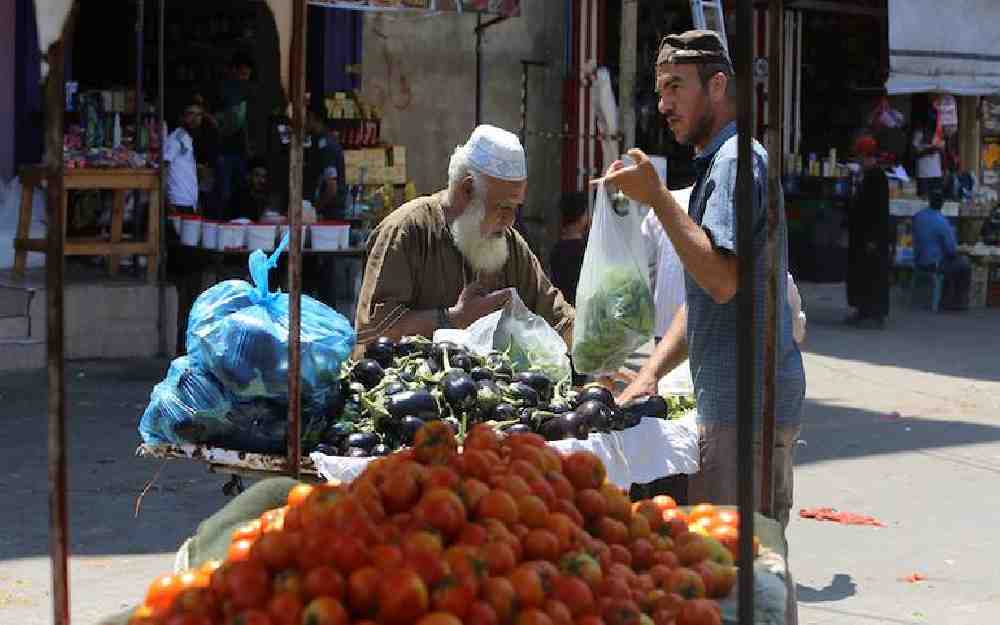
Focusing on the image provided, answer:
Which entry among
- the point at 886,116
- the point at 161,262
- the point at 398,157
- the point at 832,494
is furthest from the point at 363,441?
the point at 886,116

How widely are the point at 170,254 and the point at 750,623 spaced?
9747mm

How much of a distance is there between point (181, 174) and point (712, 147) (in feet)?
29.0

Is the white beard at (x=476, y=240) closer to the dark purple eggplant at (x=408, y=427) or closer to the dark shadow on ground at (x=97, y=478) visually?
the dark purple eggplant at (x=408, y=427)

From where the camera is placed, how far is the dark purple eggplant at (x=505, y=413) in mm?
4906

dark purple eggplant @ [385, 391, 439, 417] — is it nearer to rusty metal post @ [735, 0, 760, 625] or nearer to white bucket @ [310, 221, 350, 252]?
rusty metal post @ [735, 0, 760, 625]

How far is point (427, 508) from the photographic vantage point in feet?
10.3

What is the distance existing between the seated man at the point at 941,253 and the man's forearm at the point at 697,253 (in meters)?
13.0

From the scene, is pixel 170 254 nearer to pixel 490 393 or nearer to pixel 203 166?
pixel 203 166

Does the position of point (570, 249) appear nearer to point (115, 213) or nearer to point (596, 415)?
point (596, 415)

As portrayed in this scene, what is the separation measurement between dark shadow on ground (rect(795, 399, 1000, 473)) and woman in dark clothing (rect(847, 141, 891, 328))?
4442mm

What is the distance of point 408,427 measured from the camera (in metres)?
4.80

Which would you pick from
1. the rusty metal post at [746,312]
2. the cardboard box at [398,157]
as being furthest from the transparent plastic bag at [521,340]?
the cardboard box at [398,157]

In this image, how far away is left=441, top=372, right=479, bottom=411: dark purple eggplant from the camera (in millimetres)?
4902

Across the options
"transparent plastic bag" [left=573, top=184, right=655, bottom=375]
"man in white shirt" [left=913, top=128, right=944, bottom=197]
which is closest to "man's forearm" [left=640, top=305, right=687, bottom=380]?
"transparent plastic bag" [left=573, top=184, right=655, bottom=375]
